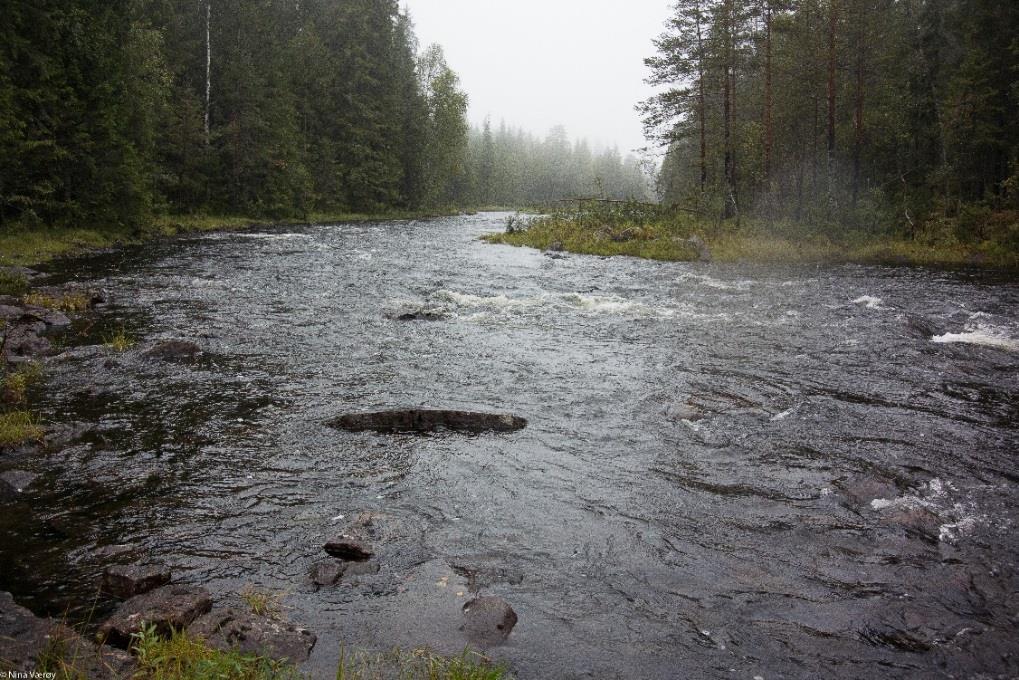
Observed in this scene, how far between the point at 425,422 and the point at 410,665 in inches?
199

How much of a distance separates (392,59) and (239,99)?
2678cm

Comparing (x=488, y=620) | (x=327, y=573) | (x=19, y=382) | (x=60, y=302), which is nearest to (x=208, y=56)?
(x=60, y=302)

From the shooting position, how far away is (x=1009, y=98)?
102ft

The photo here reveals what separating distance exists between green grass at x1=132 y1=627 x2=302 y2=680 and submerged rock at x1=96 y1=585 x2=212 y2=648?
18 centimetres

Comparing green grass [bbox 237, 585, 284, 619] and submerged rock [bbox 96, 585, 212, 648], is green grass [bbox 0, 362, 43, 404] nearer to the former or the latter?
submerged rock [bbox 96, 585, 212, 648]

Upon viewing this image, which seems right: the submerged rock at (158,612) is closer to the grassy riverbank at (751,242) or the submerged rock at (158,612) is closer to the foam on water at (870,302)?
the foam on water at (870,302)

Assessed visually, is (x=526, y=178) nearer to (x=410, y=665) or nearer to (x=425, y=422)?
(x=425, y=422)

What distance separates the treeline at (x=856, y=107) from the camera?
1234 inches

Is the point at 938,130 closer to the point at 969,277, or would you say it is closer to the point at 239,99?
the point at 969,277

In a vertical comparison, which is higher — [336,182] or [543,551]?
[336,182]

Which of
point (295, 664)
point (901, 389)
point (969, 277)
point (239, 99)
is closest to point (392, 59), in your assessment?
point (239, 99)

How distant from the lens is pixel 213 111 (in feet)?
161

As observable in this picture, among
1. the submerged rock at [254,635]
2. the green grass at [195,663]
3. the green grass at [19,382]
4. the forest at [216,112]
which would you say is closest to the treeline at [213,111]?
the forest at [216,112]

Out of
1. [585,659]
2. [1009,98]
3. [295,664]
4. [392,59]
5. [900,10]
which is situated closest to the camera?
[295,664]
